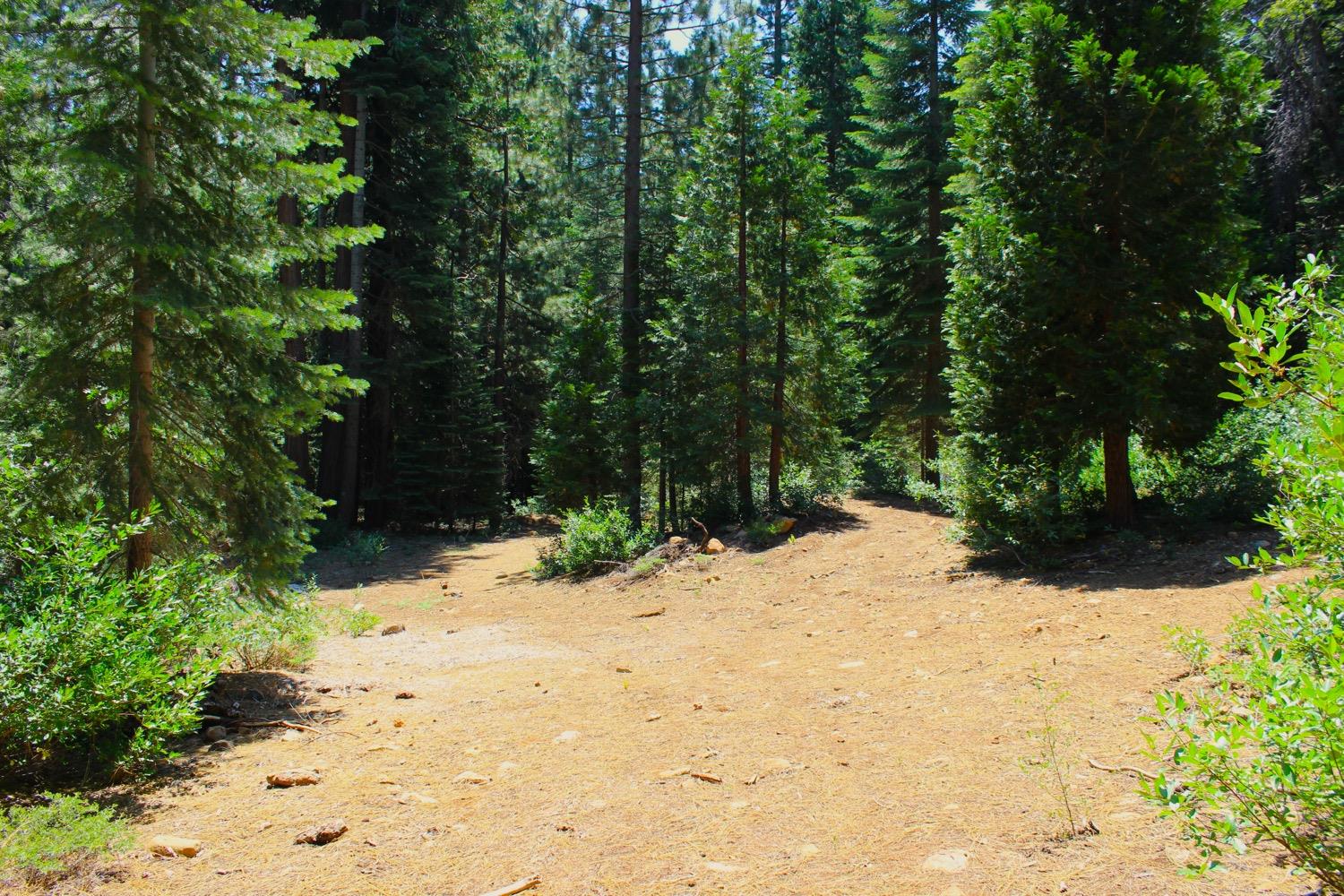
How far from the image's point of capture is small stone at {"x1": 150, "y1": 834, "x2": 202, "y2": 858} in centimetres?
315

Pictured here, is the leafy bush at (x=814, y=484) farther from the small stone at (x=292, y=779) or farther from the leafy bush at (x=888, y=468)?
the small stone at (x=292, y=779)

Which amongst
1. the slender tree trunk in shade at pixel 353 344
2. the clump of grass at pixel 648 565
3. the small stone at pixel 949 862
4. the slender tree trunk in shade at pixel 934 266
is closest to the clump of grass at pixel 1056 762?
the small stone at pixel 949 862

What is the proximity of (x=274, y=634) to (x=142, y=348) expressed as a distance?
238 cm

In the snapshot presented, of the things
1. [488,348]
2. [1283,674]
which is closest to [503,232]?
[488,348]

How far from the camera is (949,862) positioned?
288 centimetres

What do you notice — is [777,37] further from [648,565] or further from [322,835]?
[322,835]

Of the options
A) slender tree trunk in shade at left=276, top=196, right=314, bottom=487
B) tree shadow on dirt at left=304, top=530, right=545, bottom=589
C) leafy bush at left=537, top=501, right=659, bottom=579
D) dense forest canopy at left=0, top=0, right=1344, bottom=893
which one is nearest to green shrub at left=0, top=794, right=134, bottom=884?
dense forest canopy at left=0, top=0, right=1344, bottom=893

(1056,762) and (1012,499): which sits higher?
(1012,499)

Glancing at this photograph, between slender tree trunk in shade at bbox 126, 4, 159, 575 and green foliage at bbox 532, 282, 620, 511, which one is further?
green foliage at bbox 532, 282, 620, 511

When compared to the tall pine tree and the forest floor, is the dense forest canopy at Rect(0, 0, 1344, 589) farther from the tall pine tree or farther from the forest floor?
the forest floor

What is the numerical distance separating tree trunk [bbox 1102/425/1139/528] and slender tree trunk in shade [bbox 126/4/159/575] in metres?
8.84

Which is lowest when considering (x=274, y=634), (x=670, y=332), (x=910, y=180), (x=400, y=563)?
(x=400, y=563)

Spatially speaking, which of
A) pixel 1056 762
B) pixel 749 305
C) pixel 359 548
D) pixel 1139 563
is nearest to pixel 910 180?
pixel 749 305

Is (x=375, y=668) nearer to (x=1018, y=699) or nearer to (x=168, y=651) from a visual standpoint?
(x=168, y=651)
